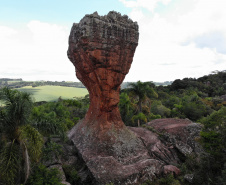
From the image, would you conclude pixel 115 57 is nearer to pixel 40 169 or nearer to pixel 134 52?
pixel 134 52

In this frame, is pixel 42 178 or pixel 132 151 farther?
pixel 132 151

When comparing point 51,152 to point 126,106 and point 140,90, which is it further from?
point 140,90

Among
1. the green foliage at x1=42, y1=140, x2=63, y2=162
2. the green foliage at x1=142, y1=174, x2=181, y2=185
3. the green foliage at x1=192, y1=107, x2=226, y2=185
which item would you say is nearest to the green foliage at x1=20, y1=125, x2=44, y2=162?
the green foliage at x1=42, y1=140, x2=63, y2=162

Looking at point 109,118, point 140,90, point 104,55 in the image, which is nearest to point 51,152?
point 109,118

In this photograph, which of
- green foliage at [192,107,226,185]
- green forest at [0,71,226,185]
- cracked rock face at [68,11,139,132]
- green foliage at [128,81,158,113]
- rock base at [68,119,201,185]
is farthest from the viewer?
green foliage at [128,81,158,113]

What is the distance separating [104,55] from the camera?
538 inches

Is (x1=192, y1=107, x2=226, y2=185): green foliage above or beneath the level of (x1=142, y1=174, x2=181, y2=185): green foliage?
above

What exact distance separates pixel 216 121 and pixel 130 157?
7989 millimetres

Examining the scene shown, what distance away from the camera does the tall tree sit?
8461mm

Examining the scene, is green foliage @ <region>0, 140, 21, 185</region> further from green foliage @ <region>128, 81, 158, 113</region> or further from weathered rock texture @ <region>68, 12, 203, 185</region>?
green foliage @ <region>128, 81, 158, 113</region>

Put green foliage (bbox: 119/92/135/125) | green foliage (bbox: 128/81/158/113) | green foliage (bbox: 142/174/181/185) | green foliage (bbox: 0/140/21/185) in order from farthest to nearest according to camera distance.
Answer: green foliage (bbox: 119/92/135/125)
green foliage (bbox: 128/81/158/113)
green foliage (bbox: 142/174/181/185)
green foliage (bbox: 0/140/21/185)

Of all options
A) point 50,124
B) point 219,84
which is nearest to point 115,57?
point 50,124

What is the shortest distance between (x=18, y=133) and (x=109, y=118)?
8.42 meters

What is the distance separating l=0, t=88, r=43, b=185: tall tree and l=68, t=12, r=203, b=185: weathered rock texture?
16.0 ft
